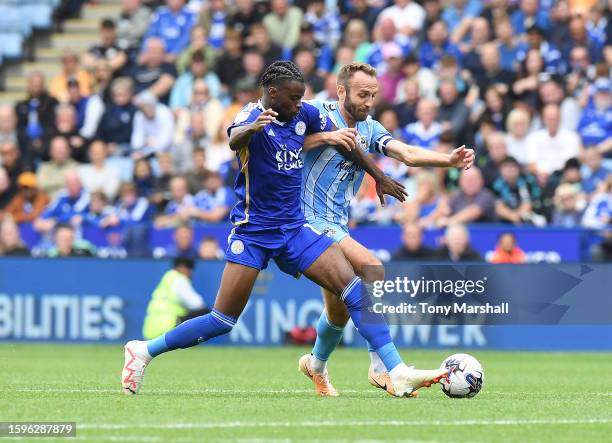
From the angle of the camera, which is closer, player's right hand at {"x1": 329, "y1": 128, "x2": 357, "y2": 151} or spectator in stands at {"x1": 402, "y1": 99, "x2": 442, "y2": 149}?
player's right hand at {"x1": 329, "y1": 128, "x2": 357, "y2": 151}

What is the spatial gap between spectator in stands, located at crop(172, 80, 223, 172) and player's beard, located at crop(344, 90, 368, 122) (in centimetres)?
1087

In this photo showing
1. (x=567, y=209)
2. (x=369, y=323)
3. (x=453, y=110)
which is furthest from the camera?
(x=453, y=110)

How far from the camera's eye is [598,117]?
65.7 ft

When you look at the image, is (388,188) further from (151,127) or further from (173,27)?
(173,27)

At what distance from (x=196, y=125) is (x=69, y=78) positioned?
3.46 meters

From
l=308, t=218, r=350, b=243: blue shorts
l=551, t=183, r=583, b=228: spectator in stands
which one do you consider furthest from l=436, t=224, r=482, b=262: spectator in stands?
l=308, t=218, r=350, b=243: blue shorts

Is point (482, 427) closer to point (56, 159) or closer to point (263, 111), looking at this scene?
point (263, 111)

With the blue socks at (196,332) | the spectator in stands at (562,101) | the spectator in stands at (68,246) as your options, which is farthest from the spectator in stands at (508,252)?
the blue socks at (196,332)

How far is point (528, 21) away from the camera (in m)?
21.6

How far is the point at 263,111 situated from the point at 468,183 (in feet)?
30.8

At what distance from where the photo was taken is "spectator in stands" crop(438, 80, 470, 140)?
66.9 feet

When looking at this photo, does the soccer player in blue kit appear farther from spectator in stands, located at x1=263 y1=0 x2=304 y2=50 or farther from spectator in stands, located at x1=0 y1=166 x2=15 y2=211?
spectator in stands, located at x1=263 y1=0 x2=304 y2=50

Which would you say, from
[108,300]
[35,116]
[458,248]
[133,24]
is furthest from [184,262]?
[133,24]

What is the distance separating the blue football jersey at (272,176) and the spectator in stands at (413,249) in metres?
7.85
